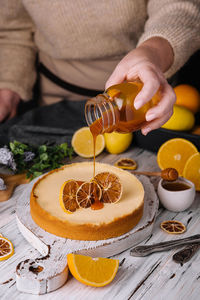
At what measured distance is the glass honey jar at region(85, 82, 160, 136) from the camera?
3.94 feet

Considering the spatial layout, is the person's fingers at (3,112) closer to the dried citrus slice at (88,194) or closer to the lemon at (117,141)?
the lemon at (117,141)

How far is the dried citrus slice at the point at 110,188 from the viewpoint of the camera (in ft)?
4.42

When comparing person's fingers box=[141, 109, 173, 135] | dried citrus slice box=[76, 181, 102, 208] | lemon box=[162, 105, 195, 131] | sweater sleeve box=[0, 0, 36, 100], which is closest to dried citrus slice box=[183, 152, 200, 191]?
lemon box=[162, 105, 195, 131]

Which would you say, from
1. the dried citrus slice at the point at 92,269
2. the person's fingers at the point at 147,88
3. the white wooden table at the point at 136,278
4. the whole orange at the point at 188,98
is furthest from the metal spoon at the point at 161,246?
the whole orange at the point at 188,98

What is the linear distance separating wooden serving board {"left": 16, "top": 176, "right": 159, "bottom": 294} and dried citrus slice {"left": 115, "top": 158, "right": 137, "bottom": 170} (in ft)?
0.99

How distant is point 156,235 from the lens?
135 cm

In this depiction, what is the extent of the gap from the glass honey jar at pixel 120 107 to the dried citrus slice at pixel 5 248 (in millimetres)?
516

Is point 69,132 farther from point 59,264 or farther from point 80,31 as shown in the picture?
point 59,264

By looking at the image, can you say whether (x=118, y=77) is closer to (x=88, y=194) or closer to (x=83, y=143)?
(x=88, y=194)

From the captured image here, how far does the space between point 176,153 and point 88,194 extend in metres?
0.57

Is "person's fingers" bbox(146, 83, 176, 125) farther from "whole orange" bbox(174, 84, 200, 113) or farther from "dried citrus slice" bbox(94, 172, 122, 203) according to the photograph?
"whole orange" bbox(174, 84, 200, 113)

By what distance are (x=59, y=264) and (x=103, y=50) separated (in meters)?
1.31

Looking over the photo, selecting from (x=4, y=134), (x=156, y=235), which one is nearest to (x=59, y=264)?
(x=156, y=235)

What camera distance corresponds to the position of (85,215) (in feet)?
4.20
